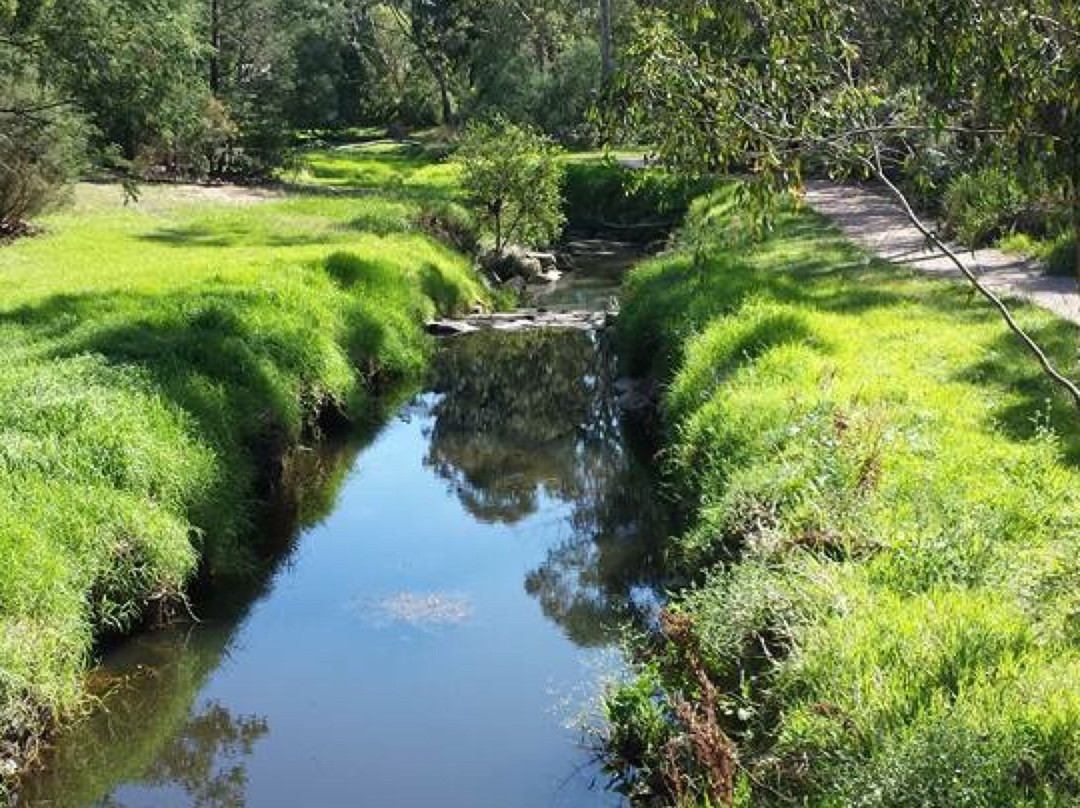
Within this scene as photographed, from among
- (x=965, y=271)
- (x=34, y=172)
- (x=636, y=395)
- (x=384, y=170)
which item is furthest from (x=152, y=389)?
(x=384, y=170)

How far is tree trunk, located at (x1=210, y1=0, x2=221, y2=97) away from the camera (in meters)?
46.0

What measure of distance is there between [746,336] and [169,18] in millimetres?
9946

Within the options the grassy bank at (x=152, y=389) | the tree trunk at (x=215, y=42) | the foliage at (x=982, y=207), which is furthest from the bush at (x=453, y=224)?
the tree trunk at (x=215, y=42)

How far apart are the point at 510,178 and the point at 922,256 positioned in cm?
1137

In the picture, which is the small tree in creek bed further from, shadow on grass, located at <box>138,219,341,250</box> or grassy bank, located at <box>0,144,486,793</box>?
shadow on grass, located at <box>138,219,341,250</box>

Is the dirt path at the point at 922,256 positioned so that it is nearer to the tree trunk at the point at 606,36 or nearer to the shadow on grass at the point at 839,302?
the shadow on grass at the point at 839,302

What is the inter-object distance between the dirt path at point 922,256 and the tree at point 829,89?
4.94 metres

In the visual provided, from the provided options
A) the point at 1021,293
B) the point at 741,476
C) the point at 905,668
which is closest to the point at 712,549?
the point at 741,476

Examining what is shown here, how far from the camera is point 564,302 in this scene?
29828 mm

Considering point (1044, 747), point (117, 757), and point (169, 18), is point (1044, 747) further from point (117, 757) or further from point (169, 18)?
point (169, 18)

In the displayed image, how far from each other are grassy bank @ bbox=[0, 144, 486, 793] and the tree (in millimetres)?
5622

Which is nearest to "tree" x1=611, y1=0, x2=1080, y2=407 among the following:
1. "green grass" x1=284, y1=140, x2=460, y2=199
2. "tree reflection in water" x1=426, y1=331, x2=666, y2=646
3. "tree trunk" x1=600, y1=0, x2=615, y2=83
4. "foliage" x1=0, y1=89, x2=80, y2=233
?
"tree reflection in water" x1=426, y1=331, x2=666, y2=646

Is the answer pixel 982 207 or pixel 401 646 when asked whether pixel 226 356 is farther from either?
pixel 982 207

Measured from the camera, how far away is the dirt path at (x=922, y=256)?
1815cm
